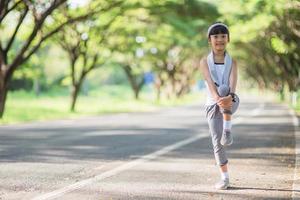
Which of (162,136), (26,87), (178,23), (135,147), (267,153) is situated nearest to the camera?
(267,153)

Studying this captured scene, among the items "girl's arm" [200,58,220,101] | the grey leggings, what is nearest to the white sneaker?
the grey leggings

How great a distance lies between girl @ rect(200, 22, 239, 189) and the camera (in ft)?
24.1

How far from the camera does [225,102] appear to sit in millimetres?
7266

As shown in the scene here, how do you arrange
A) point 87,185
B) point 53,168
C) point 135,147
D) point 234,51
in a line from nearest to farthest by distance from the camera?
point 87,185 < point 53,168 < point 135,147 < point 234,51

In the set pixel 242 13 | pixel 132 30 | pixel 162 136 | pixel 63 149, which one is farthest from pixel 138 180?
pixel 132 30

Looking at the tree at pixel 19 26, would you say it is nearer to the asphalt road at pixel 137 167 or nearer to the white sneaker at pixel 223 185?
the asphalt road at pixel 137 167

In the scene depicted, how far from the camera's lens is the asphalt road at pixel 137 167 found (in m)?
7.25

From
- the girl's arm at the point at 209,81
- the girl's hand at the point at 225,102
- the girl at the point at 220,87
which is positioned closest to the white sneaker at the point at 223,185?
the girl at the point at 220,87

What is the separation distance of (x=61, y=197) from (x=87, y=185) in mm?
940

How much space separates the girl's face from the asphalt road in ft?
5.34

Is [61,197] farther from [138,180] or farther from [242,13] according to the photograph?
[242,13]

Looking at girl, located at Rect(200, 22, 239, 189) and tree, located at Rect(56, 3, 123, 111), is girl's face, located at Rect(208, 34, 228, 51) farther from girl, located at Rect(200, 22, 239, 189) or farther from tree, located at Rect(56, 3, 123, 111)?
tree, located at Rect(56, 3, 123, 111)

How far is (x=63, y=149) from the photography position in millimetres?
12477

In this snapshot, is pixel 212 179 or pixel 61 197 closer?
pixel 61 197
